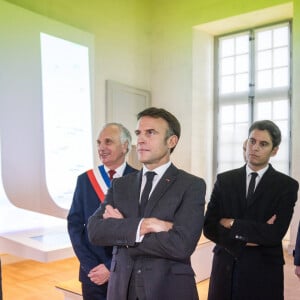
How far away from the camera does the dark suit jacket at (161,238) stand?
1452 mm

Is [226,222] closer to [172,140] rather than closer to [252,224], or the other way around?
[252,224]

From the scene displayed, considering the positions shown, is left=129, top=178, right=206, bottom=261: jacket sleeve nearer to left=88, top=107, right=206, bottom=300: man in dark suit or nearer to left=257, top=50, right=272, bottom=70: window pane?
left=88, top=107, right=206, bottom=300: man in dark suit

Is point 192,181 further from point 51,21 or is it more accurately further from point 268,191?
point 51,21

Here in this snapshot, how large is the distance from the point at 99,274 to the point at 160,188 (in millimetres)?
637

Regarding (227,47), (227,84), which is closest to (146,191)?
(227,84)

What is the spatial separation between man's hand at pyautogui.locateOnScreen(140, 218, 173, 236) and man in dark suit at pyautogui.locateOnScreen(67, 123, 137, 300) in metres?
0.55

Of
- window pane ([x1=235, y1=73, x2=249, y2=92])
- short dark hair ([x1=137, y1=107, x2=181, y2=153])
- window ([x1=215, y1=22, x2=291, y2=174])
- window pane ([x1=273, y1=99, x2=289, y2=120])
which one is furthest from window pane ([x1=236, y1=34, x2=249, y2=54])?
short dark hair ([x1=137, y1=107, x2=181, y2=153])

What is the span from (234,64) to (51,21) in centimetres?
360

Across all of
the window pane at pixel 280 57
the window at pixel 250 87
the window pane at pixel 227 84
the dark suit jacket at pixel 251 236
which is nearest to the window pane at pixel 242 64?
the window at pixel 250 87

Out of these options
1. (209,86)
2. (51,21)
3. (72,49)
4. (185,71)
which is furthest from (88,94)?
(209,86)

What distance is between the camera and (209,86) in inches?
299

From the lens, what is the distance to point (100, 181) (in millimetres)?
2082

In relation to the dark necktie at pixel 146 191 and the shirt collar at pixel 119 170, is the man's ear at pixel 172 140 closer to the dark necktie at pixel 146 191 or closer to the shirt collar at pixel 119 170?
the dark necktie at pixel 146 191

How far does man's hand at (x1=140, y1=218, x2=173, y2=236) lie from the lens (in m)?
1.47
